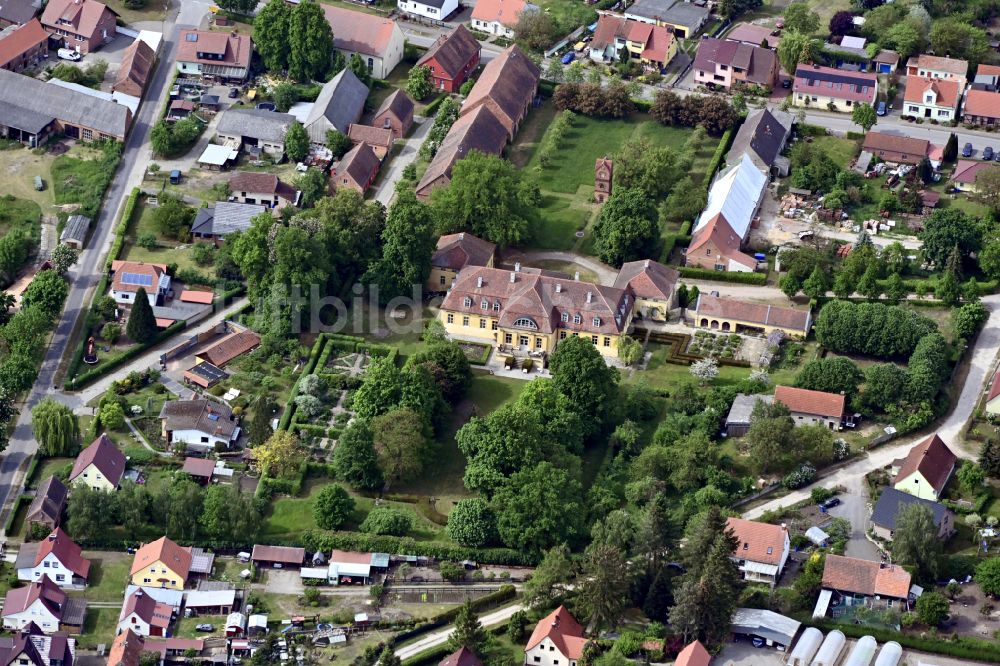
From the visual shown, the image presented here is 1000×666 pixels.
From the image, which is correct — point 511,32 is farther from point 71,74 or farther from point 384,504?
point 384,504

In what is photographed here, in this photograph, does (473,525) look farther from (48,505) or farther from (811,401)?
(48,505)

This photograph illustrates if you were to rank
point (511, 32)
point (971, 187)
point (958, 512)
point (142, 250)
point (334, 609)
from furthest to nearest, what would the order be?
point (511, 32)
point (971, 187)
point (142, 250)
point (958, 512)
point (334, 609)

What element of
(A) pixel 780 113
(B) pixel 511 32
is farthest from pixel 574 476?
(B) pixel 511 32

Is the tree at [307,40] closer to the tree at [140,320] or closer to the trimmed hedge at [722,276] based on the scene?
the tree at [140,320]

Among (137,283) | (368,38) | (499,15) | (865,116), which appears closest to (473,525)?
(137,283)

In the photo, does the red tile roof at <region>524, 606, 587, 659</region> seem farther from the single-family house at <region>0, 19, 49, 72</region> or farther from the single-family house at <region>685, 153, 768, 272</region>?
the single-family house at <region>0, 19, 49, 72</region>

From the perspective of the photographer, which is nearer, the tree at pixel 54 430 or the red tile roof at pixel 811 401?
the tree at pixel 54 430

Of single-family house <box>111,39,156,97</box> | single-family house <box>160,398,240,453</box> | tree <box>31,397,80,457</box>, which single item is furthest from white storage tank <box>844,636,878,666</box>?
single-family house <box>111,39,156,97</box>

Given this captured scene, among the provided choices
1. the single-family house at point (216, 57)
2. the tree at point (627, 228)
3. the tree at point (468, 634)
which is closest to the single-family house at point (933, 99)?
the tree at point (627, 228)
